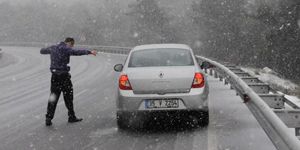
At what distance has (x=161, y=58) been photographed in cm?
831

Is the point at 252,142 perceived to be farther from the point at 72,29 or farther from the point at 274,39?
the point at 72,29

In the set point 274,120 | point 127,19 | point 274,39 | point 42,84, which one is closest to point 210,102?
point 274,120

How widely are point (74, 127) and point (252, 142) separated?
3400mm

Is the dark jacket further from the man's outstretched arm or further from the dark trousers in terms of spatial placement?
the dark trousers

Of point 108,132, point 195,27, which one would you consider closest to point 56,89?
point 108,132

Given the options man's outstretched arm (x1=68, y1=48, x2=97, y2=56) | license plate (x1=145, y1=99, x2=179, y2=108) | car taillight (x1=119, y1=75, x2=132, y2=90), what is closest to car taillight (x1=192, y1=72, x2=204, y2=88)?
license plate (x1=145, y1=99, x2=179, y2=108)

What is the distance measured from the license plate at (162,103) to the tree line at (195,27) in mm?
27016

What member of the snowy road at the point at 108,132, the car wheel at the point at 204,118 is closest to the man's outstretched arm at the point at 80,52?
the snowy road at the point at 108,132

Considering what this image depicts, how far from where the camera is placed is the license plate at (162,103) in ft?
24.8

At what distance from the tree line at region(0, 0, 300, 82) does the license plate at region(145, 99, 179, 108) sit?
27016 mm

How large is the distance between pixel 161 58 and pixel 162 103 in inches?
42.1

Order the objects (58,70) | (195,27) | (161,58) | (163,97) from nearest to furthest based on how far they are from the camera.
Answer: (163,97) → (161,58) → (58,70) → (195,27)

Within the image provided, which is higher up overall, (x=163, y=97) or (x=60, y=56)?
(x=60, y=56)

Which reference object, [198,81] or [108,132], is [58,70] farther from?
[198,81]
